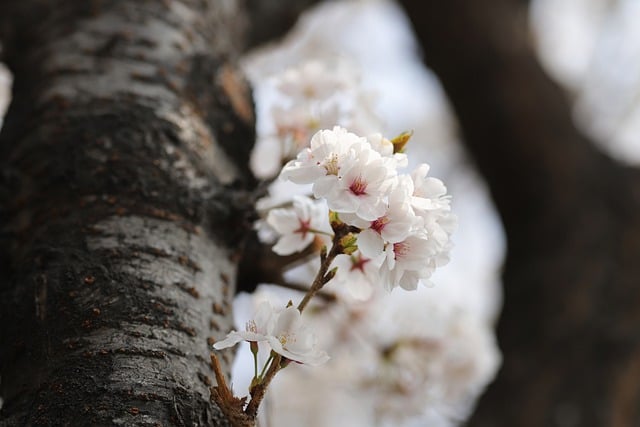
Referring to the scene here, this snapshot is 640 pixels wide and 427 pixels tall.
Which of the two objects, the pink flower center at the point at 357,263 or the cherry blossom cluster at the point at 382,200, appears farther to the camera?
the pink flower center at the point at 357,263

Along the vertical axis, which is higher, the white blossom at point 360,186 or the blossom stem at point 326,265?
the white blossom at point 360,186

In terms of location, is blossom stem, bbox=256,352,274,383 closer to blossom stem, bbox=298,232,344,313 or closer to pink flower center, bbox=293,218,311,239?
blossom stem, bbox=298,232,344,313

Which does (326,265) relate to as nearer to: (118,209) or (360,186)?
(360,186)

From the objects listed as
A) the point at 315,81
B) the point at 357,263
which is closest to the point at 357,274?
the point at 357,263

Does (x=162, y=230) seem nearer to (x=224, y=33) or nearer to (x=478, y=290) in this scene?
(x=224, y=33)

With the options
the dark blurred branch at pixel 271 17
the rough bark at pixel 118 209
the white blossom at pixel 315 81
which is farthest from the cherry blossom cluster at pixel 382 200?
the dark blurred branch at pixel 271 17

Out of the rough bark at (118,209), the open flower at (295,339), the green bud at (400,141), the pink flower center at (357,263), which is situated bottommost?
the rough bark at (118,209)

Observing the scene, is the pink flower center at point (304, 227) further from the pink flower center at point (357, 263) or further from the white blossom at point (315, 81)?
the white blossom at point (315, 81)
